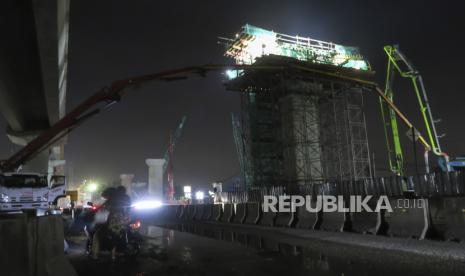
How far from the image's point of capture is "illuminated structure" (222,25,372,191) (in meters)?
44.3

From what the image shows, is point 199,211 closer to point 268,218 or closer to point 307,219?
point 268,218

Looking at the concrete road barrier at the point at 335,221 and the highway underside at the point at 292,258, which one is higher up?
the concrete road barrier at the point at 335,221


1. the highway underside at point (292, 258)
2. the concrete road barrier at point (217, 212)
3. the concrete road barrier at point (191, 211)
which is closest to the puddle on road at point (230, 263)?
the highway underside at point (292, 258)

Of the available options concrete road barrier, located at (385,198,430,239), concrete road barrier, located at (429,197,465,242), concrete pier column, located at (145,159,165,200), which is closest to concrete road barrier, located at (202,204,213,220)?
concrete road barrier, located at (385,198,430,239)

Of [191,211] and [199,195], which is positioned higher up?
[199,195]

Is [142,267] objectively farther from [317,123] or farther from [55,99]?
[317,123]

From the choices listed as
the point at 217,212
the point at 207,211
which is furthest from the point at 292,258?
the point at 207,211

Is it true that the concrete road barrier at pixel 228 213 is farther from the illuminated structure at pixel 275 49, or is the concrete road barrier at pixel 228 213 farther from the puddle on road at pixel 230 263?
the illuminated structure at pixel 275 49

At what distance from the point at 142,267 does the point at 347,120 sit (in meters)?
40.0

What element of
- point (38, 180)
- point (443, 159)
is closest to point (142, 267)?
point (38, 180)

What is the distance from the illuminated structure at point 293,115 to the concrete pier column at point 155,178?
1568 centimetres

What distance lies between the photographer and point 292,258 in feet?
29.8

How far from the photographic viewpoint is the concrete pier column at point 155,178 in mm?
57156

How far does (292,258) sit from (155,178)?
166ft
